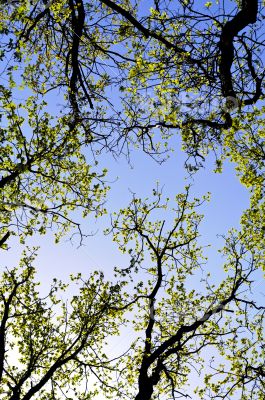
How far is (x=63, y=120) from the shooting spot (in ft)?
44.7

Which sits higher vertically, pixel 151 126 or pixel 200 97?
pixel 151 126

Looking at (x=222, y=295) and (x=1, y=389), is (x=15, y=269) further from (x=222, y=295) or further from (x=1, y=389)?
(x=222, y=295)

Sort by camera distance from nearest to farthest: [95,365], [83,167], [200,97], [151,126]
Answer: [200,97], [151,126], [83,167], [95,365]

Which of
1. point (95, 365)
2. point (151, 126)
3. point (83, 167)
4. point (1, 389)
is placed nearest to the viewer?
point (151, 126)

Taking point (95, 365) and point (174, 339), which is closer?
point (174, 339)

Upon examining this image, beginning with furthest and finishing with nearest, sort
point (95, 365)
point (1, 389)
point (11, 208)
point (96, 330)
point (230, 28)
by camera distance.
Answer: point (1, 389)
point (96, 330)
point (95, 365)
point (11, 208)
point (230, 28)

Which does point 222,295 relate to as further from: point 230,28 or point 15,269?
point 230,28

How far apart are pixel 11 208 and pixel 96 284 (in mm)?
8199

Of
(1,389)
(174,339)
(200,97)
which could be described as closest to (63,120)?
(200,97)

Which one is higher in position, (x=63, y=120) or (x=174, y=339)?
(x=63, y=120)

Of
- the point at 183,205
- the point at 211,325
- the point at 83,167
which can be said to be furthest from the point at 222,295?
the point at 83,167

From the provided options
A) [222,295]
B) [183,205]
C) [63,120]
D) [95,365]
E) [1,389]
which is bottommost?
[1,389]

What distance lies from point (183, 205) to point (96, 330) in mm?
7317

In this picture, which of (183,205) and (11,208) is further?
(183,205)
